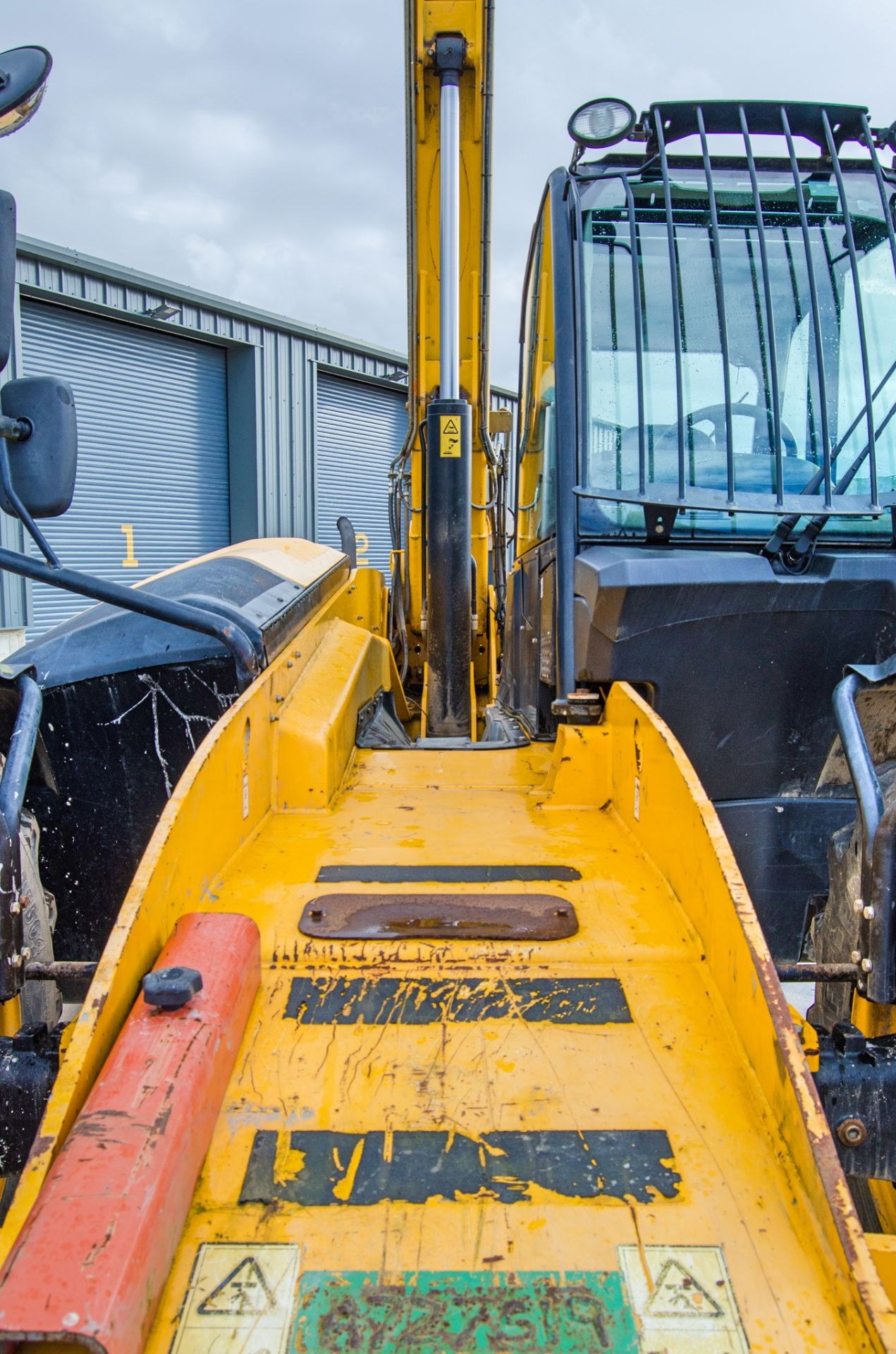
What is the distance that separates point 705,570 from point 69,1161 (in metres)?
1.79

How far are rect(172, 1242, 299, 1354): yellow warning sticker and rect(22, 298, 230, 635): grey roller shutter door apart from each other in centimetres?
1094

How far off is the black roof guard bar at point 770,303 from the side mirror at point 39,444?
4.37 ft

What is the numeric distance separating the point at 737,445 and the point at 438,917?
1572mm

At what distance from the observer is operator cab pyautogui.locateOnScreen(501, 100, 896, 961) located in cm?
234

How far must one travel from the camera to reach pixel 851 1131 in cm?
156

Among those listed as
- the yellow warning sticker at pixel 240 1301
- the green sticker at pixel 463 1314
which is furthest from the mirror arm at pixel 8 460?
the green sticker at pixel 463 1314

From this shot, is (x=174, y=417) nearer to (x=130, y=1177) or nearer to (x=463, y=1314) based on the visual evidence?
(x=130, y=1177)

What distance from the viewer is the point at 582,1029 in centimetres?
164

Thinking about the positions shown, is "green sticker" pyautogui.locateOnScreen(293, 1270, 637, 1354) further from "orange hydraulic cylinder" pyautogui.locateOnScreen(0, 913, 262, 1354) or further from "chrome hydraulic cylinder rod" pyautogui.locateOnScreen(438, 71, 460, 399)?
"chrome hydraulic cylinder rod" pyautogui.locateOnScreen(438, 71, 460, 399)

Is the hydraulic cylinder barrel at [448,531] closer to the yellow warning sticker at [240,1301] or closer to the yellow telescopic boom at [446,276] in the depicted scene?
the yellow telescopic boom at [446,276]

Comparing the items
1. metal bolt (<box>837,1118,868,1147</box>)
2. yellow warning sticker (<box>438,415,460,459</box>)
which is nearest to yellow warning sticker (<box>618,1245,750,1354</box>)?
metal bolt (<box>837,1118,868,1147</box>)

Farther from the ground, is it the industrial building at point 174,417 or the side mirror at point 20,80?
the industrial building at point 174,417

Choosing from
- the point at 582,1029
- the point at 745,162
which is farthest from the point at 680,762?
the point at 745,162

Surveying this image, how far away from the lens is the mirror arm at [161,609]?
190 centimetres
